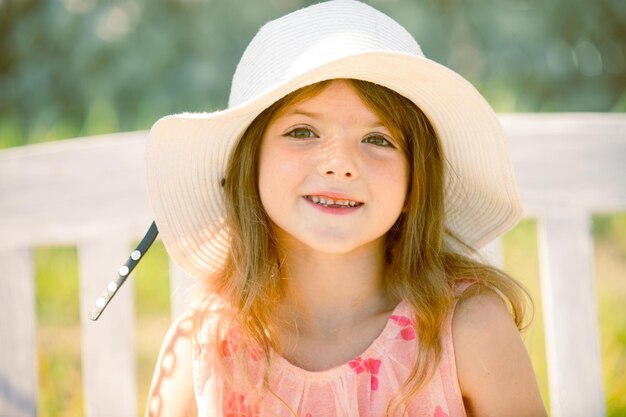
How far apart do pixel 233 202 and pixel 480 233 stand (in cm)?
53

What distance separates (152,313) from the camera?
3111mm

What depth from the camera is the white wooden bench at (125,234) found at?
2.21m

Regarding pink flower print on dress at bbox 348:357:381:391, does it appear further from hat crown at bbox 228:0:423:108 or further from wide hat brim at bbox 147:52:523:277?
hat crown at bbox 228:0:423:108

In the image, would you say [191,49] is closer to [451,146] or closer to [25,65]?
[25,65]

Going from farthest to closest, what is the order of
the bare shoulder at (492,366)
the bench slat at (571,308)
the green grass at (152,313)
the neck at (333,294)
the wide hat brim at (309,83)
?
the green grass at (152,313), the bench slat at (571,308), the neck at (333,294), the bare shoulder at (492,366), the wide hat brim at (309,83)

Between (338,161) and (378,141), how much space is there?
0.13 meters

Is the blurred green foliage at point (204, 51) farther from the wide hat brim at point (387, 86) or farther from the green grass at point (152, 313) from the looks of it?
the wide hat brim at point (387, 86)

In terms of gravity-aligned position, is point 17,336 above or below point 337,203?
below

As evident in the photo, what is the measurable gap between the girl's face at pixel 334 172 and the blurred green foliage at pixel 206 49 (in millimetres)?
2293

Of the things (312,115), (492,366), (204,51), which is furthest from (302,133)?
(204,51)

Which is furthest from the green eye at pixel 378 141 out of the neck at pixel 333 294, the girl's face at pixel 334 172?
the neck at pixel 333 294

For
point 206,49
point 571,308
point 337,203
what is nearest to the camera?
point 337,203

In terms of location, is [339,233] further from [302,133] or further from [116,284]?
[116,284]

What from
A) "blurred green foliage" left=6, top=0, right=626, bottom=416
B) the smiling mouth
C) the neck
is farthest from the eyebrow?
"blurred green foliage" left=6, top=0, right=626, bottom=416
